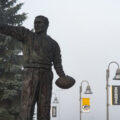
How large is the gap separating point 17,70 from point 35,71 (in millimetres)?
17654

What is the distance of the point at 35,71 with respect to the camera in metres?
7.74

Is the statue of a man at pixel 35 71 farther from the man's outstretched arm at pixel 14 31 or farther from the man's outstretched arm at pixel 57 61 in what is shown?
the man's outstretched arm at pixel 57 61

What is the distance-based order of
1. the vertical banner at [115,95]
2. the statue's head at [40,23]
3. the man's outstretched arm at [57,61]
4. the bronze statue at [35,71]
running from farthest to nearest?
the vertical banner at [115,95] → the man's outstretched arm at [57,61] → the statue's head at [40,23] → the bronze statue at [35,71]

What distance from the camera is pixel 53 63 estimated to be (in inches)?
323

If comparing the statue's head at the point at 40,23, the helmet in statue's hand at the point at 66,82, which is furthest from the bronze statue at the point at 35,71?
the helmet in statue's hand at the point at 66,82

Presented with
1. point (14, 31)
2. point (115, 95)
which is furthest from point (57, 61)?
point (115, 95)

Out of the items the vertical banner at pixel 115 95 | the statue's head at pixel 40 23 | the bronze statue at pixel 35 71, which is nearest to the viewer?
the bronze statue at pixel 35 71

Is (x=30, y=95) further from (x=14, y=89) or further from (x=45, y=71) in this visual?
(x=14, y=89)

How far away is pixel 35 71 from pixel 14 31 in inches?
30.8

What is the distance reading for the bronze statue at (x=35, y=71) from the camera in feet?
25.2

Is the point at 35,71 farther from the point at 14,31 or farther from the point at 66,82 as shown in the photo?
the point at 14,31

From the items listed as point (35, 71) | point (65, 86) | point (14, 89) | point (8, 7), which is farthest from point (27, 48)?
point (8, 7)

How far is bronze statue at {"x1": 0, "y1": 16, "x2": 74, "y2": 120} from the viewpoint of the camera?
7.68 metres

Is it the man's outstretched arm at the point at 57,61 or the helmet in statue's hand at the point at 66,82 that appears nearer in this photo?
the helmet in statue's hand at the point at 66,82
